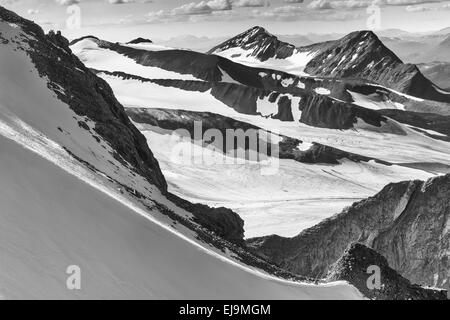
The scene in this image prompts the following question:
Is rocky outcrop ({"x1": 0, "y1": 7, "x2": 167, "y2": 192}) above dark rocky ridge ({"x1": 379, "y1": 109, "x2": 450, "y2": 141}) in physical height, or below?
above

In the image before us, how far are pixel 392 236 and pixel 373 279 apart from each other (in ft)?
53.0

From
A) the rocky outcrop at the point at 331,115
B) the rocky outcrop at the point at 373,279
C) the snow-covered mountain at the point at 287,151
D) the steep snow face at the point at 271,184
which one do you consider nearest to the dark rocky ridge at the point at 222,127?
the snow-covered mountain at the point at 287,151

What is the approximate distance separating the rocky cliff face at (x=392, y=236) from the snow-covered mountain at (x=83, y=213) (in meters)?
11.5

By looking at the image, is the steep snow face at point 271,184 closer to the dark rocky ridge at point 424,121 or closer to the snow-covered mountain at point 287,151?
the snow-covered mountain at point 287,151

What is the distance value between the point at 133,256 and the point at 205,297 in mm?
2399

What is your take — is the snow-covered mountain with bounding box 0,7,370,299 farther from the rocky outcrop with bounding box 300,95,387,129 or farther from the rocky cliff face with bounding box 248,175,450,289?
the rocky outcrop with bounding box 300,95,387,129

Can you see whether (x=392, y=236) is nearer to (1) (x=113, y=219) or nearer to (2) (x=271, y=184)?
(1) (x=113, y=219)

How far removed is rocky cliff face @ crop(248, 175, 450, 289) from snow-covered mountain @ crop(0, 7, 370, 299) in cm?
1150

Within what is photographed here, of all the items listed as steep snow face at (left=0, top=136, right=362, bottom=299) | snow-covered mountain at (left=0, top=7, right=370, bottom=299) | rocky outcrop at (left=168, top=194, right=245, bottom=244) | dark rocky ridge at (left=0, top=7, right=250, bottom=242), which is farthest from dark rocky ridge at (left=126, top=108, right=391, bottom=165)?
steep snow face at (left=0, top=136, right=362, bottom=299)

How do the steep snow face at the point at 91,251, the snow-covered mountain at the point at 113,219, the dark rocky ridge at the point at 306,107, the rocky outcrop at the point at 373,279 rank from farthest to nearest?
1. the dark rocky ridge at the point at 306,107
2. the rocky outcrop at the point at 373,279
3. the snow-covered mountain at the point at 113,219
4. the steep snow face at the point at 91,251

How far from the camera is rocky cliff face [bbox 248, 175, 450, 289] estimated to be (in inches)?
1593

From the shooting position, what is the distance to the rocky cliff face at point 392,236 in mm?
40469
